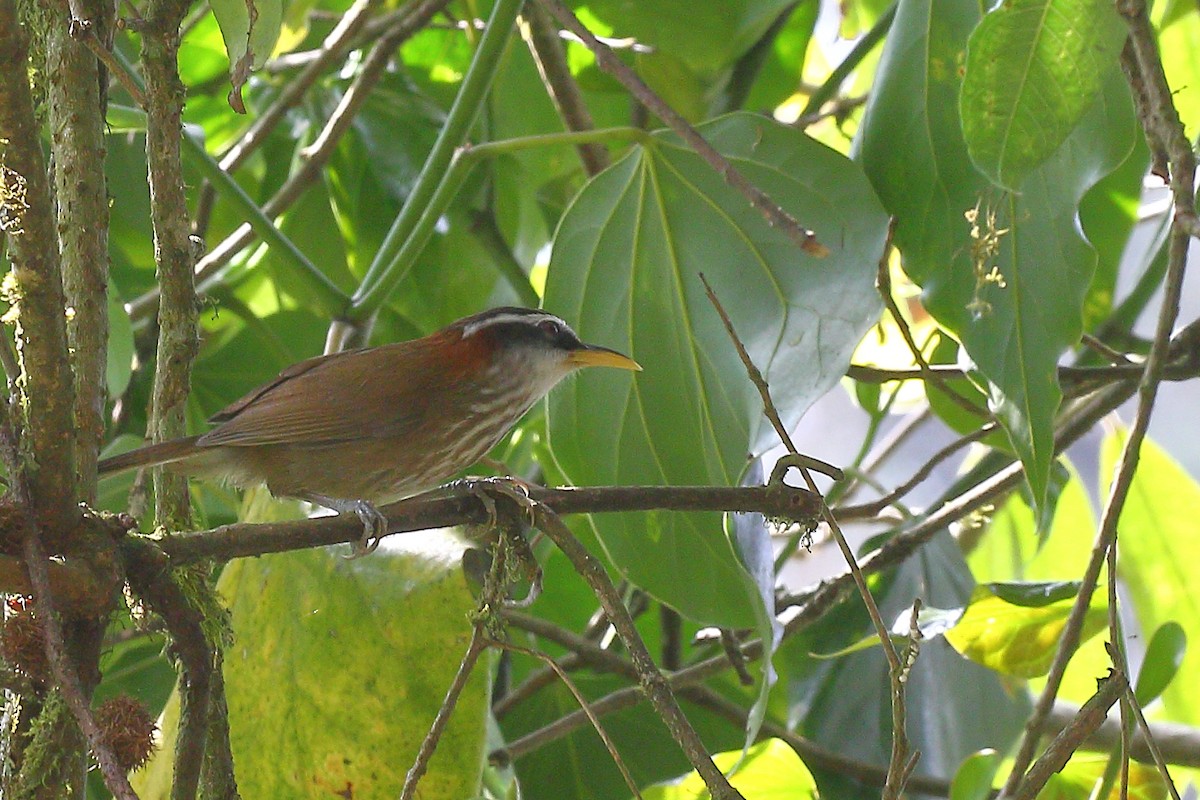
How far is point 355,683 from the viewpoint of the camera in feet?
5.34

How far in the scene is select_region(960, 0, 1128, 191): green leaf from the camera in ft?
4.92

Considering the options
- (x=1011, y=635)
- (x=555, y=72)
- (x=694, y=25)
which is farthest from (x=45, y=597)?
(x=694, y=25)

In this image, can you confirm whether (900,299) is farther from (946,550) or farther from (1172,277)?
(1172,277)

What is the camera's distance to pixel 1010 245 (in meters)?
1.80

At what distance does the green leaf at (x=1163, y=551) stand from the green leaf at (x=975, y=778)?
131 cm

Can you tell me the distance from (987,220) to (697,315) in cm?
49

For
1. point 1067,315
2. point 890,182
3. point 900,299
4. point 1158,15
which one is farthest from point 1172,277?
point 900,299

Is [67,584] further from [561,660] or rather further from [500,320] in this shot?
[561,660]

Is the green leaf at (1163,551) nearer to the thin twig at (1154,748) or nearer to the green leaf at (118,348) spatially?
the thin twig at (1154,748)

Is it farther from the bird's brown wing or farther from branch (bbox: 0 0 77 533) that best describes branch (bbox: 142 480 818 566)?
the bird's brown wing

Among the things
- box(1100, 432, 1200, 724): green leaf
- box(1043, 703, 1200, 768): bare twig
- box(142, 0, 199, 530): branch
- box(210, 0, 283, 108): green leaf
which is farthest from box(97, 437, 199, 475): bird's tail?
→ box(1100, 432, 1200, 724): green leaf

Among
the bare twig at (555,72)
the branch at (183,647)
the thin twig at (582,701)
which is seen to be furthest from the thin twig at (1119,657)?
the bare twig at (555,72)

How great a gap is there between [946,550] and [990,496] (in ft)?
1.68

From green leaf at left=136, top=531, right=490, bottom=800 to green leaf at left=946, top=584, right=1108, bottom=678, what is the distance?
0.88 meters
